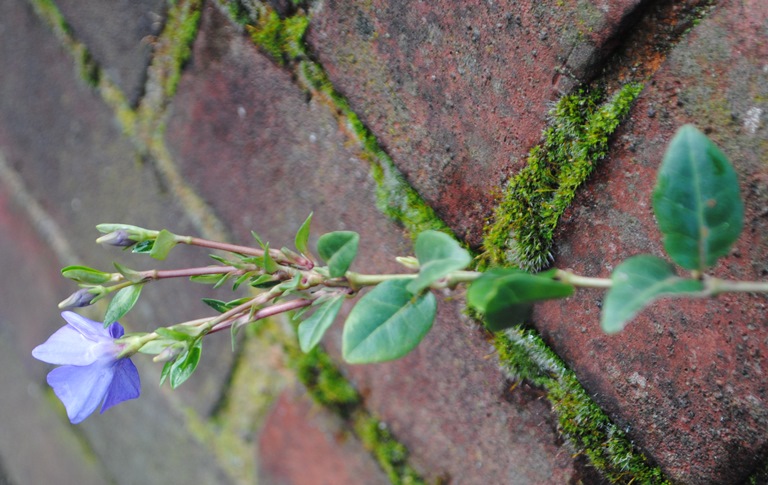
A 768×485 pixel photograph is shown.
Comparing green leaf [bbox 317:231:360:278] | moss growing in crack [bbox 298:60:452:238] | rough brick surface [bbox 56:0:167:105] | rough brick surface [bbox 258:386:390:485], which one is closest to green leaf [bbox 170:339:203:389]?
green leaf [bbox 317:231:360:278]

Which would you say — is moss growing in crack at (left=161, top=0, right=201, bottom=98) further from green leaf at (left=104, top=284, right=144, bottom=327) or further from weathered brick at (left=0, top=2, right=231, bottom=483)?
green leaf at (left=104, top=284, right=144, bottom=327)

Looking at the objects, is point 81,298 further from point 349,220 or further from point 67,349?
point 349,220

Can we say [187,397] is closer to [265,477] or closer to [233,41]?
[265,477]

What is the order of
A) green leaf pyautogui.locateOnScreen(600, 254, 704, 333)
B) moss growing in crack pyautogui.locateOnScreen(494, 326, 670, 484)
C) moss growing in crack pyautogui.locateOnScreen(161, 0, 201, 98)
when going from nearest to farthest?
green leaf pyautogui.locateOnScreen(600, 254, 704, 333) < moss growing in crack pyautogui.locateOnScreen(494, 326, 670, 484) < moss growing in crack pyautogui.locateOnScreen(161, 0, 201, 98)

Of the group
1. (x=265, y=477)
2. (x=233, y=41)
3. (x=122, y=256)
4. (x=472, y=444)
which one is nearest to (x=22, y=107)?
(x=122, y=256)

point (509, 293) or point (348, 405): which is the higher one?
point (509, 293)

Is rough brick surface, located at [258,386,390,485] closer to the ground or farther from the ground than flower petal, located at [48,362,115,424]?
closer to the ground

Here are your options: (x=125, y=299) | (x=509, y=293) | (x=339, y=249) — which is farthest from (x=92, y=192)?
(x=509, y=293)
